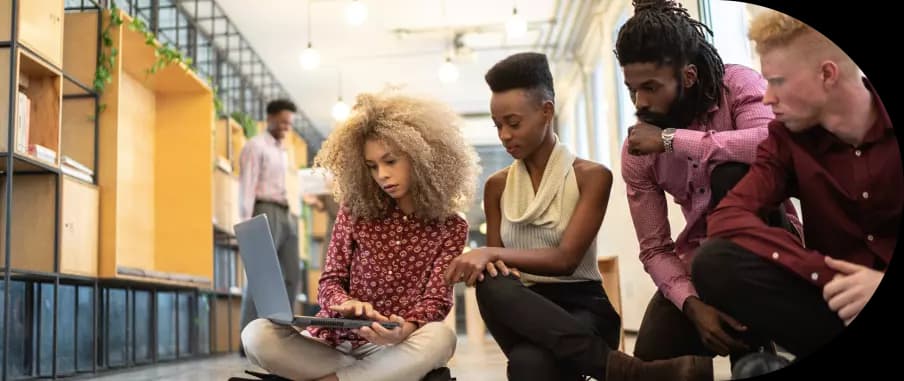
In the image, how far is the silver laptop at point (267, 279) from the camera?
1668mm

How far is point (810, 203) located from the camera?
1.35 m

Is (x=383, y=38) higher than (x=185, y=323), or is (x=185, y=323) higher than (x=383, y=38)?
(x=383, y=38)

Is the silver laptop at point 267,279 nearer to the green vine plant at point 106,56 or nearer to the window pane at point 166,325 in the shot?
the green vine plant at point 106,56

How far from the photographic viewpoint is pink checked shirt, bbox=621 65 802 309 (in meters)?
1.54

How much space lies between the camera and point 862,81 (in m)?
1.25

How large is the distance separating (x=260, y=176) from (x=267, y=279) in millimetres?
3404

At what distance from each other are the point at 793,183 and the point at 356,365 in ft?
3.34

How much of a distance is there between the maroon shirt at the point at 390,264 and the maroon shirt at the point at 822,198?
77cm

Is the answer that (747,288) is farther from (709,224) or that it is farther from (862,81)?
(862,81)

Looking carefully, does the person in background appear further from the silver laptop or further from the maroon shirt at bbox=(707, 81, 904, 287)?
the maroon shirt at bbox=(707, 81, 904, 287)

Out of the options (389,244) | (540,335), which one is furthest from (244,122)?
(540,335)

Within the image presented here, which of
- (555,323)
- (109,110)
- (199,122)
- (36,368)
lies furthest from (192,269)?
(555,323)

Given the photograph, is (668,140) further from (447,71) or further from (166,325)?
(447,71)

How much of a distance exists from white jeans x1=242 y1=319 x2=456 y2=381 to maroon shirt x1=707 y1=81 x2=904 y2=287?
0.74 metres
